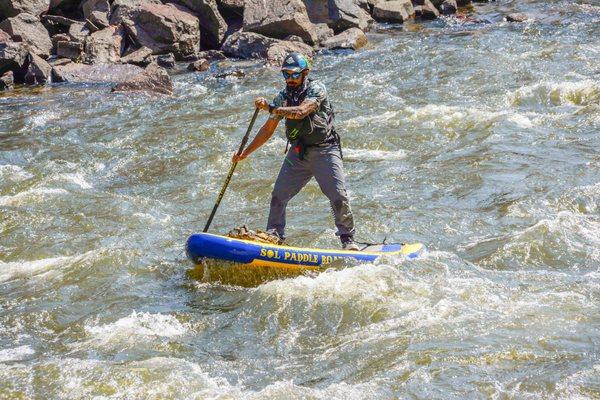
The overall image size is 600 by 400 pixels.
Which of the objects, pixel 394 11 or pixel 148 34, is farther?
pixel 394 11

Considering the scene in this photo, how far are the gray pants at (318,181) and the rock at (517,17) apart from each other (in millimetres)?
18552

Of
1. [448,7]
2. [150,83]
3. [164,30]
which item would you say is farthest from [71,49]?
[448,7]

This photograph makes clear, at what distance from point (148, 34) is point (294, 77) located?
1606 cm

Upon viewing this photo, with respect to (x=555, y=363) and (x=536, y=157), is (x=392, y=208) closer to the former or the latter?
(x=536, y=157)

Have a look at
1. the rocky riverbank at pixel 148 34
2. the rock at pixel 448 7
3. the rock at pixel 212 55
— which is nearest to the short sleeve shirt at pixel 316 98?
the rocky riverbank at pixel 148 34

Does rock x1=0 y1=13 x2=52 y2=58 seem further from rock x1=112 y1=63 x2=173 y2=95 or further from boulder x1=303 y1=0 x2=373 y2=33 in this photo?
boulder x1=303 y1=0 x2=373 y2=33

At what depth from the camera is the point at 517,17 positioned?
26156mm

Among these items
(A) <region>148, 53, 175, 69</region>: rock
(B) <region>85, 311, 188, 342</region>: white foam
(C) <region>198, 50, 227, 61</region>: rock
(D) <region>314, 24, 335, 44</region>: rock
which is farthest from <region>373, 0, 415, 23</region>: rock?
(B) <region>85, 311, 188, 342</region>: white foam

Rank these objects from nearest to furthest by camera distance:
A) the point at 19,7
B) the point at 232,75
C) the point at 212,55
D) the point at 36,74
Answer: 1. the point at 232,75
2. the point at 36,74
3. the point at 212,55
4. the point at 19,7

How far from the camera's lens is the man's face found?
29.1ft

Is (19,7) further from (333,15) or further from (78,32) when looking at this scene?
(333,15)

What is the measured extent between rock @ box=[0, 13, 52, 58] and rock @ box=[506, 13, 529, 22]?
13917 millimetres

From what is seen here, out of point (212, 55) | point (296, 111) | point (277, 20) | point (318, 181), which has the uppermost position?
point (296, 111)

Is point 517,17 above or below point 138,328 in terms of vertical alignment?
below
